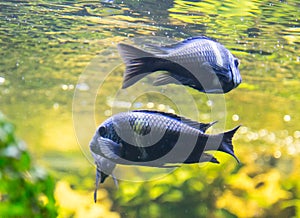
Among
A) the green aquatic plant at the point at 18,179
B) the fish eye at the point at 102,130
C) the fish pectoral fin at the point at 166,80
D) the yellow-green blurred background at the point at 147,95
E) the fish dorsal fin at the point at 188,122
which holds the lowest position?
the yellow-green blurred background at the point at 147,95

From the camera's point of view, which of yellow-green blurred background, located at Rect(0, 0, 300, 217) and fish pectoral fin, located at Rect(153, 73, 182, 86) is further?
yellow-green blurred background, located at Rect(0, 0, 300, 217)

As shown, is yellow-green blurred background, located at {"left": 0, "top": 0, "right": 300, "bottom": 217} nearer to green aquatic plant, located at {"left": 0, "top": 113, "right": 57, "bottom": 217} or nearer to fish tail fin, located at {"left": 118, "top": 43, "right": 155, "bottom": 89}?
fish tail fin, located at {"left": 118, "top": 43, "right": 155, "bottom": 89}

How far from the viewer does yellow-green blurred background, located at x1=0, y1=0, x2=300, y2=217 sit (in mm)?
5141

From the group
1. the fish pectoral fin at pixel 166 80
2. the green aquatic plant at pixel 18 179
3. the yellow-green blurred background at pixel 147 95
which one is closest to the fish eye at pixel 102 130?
the fish pectoral fin at pixel 166 80

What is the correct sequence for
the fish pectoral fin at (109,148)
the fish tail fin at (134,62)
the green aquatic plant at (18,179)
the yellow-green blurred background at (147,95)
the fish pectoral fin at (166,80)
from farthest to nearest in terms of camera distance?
the yellow-green blurred background at (147,95)
the fish pectoral fin at (109,148)
the fish pectoral fin at (166,80)
the fish tail fin at (134,62)
the green aquatic plant at (18,179)

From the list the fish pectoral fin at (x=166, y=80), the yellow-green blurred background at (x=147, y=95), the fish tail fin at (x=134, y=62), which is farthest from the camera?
the yellow-green blurred background at (x=147, y=95)

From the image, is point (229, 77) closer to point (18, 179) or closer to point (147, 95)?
point (18, 179)

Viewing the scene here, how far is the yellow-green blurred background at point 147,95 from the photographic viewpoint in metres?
5.14

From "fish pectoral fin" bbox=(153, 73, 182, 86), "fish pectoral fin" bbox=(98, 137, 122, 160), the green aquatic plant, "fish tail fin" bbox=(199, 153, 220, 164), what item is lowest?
"fish tail fin" bbox=(199, 153, 220, 164)

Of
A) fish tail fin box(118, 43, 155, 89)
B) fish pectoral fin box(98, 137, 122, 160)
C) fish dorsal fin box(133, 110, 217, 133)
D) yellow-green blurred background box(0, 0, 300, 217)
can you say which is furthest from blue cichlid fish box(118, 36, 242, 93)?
yellow-green blurred background box(0, 0, 300, 217)

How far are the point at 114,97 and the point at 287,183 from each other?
10.2ft

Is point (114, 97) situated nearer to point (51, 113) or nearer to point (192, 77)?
point (51, 113)

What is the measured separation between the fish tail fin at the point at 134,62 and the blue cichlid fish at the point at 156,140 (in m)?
0.29

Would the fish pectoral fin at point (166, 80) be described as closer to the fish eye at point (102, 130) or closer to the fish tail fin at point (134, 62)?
the fish tail fin at point (134, 62)
